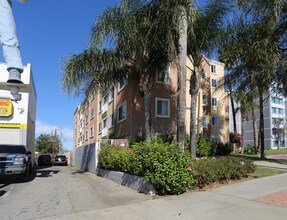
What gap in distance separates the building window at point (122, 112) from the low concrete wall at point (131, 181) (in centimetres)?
799

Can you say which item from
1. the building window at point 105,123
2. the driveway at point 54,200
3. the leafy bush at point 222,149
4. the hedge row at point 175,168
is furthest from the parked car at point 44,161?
the hedge row at point 175,168

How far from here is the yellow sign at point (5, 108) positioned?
22278mm

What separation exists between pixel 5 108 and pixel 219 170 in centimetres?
1689

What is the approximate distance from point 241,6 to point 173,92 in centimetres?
995

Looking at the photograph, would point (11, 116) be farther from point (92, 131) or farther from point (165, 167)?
point (92, 131)

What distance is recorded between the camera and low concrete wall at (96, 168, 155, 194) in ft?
35.3

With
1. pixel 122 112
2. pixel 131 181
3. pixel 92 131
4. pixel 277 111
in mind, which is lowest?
pixel 131 181

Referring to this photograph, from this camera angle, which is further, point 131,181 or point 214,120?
A: point 214,120

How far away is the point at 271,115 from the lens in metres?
71.8

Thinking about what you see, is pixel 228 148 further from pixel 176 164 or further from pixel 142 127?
pixel 176 164

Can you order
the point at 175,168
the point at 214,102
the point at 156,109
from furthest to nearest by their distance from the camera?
1. the point at 214,102
2. the point at 156,109
3. the point at 175,168

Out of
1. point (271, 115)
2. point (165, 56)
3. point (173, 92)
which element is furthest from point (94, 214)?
point (271, 115)

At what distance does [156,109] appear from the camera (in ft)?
78.8

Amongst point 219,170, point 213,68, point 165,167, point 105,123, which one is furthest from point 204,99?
point 165,167
